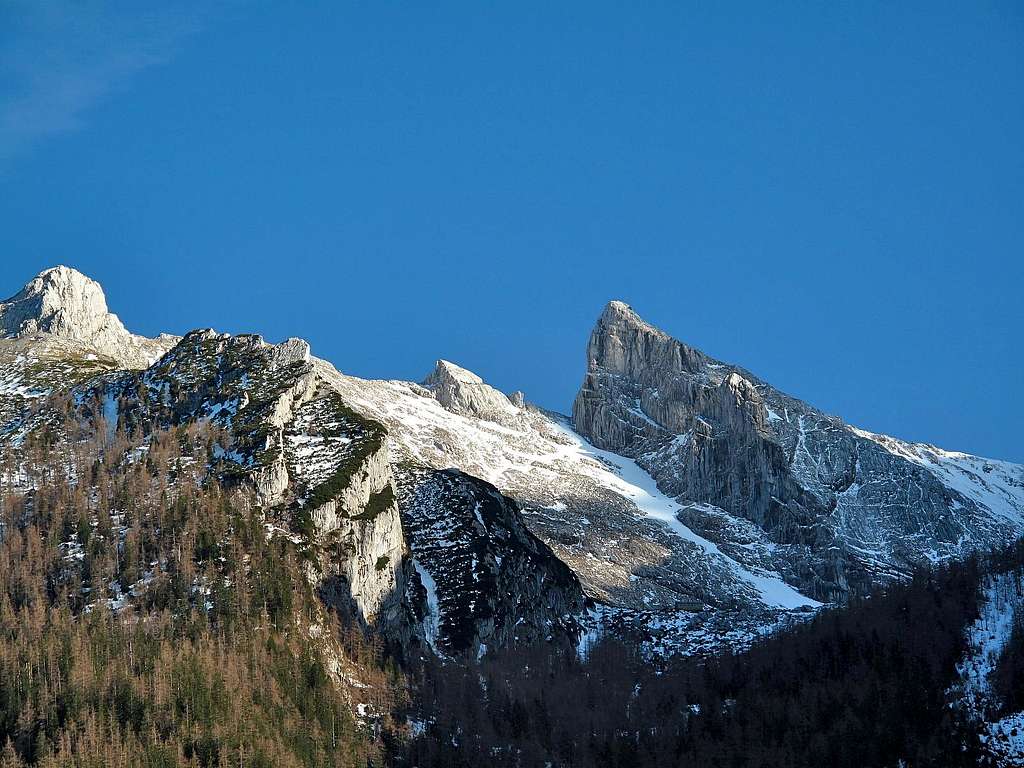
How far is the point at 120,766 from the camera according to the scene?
648 feet

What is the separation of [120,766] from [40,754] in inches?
496

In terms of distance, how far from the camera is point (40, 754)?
19638 cm
